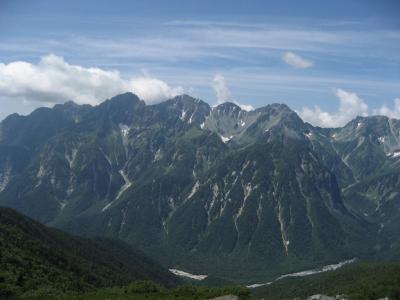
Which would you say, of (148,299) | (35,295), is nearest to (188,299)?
(148,299)

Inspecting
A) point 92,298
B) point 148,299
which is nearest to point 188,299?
point 148,299

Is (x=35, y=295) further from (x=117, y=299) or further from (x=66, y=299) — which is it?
(x=117, y=299)

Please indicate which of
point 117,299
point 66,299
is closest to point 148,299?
point 117,299

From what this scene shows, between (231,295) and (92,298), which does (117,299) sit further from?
(231,295)

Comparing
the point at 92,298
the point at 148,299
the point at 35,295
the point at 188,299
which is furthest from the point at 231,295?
the point at 35,295

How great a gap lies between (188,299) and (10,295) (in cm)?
5421

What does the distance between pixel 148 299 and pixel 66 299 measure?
24703 mm

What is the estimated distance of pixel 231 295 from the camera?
200 m

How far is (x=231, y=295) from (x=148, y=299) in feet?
83.2

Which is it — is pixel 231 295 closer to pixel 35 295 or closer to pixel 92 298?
pixel 92 298

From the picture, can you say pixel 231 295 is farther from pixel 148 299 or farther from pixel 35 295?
pixel 35 295

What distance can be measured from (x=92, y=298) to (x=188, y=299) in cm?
A: 2923

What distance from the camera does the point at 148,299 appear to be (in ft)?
655

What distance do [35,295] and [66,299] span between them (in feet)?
40.6
